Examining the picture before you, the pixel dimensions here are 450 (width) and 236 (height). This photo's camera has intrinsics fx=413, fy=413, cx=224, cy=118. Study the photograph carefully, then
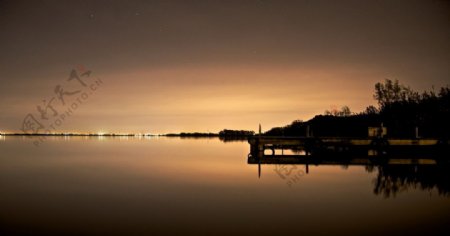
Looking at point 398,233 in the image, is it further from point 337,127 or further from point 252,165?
point 337,127

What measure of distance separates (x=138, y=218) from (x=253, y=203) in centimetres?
515

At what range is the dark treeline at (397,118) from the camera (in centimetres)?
4453

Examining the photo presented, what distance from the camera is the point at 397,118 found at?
51.7m

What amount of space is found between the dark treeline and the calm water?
539 inches

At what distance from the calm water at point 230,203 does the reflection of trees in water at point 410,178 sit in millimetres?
51

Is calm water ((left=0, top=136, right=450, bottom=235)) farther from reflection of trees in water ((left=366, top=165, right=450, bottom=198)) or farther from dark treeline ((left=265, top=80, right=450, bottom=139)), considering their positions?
dark treeline ((left=265, top=80, right=450, bottom=139))

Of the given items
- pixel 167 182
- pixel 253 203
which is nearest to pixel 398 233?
pixel 253 203

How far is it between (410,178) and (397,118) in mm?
29974

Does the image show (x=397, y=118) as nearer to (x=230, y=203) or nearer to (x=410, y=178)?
(x=410, y=178)

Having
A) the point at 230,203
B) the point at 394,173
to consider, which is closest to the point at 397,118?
the point at 394,173

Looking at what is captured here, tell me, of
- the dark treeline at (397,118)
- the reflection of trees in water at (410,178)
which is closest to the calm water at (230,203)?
the reflection of trees in water at (410,178)

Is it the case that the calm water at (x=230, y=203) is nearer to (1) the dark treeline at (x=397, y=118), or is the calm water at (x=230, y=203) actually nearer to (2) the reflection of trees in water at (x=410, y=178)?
(2) the reflection of trees in water at (x=410, y=178)

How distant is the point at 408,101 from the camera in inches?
2165

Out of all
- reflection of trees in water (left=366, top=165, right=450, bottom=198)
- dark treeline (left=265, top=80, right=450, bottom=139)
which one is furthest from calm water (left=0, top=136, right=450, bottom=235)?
dark treeline (left=265, top=80, right=450, bottom=139)
